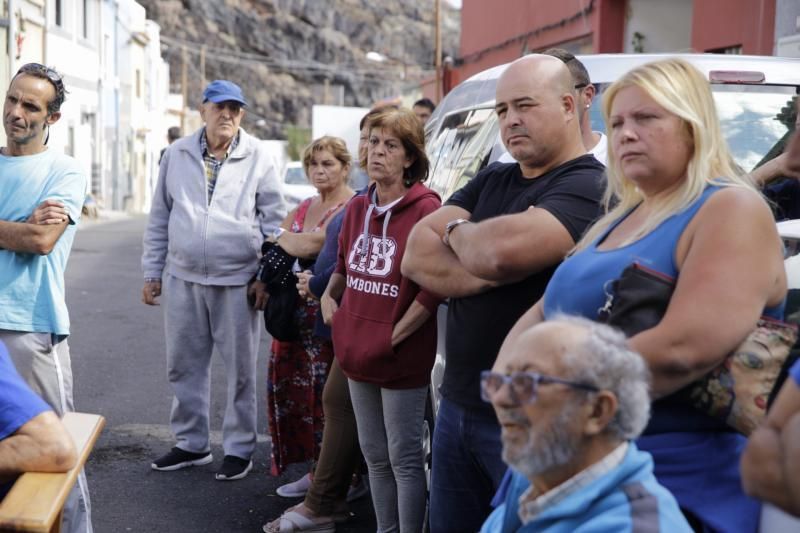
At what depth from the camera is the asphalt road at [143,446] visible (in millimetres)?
5238

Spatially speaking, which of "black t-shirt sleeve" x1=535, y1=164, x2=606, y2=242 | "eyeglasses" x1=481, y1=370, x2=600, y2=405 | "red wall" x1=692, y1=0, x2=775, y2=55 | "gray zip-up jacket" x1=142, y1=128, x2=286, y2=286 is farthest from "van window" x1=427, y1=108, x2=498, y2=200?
"red wall" x1=692, y1=0, x2=775, y2=55

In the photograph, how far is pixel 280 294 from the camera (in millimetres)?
5512

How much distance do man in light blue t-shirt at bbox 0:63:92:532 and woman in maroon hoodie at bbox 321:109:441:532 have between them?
45.2 inches

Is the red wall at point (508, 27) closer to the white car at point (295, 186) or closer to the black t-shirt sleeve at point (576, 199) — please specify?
the white car at point (295, 186)

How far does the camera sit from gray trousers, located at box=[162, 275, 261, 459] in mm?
5898

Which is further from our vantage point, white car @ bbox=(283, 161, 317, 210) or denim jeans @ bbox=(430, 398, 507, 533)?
white car @ bbox=(283, 161, 317, 210)

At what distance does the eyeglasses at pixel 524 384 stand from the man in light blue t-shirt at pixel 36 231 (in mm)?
2633

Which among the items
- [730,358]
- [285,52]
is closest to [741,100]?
Result: [730,358]

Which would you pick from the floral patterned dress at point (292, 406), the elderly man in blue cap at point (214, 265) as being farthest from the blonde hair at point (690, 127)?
the elderly man in blue cap at point (214, 265)

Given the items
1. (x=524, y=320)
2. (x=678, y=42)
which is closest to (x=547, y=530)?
(x=524, y=320)

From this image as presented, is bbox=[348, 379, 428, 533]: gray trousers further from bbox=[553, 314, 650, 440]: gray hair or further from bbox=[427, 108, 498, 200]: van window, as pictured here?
bbox=[553, 314, 650, 440]: gray hair

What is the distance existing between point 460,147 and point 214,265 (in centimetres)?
160

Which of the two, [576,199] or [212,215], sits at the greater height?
[576,199]

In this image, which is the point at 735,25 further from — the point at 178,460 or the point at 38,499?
the point at 38,499
